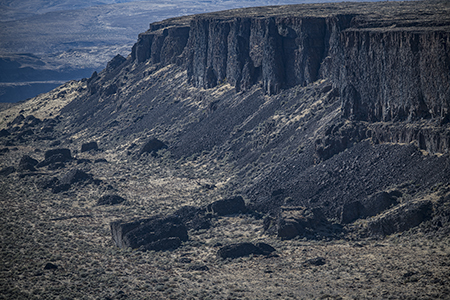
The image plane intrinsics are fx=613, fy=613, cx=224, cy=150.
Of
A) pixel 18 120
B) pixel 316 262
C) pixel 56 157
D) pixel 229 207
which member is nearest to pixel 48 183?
pixel 56 157

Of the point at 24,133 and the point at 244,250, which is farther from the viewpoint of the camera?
the point at 24,133

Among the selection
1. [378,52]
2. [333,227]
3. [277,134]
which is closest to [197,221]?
[333,227]

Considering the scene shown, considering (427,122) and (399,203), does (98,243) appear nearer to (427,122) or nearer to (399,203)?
(399,203)

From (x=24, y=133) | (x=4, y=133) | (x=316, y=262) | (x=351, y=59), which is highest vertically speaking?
(x=351, y=59)

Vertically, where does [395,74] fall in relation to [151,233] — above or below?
above

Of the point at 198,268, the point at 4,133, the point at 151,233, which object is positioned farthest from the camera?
the point at 4,133

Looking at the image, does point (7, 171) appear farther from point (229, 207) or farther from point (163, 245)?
point (163, 245)

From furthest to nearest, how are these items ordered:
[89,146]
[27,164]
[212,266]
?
1. [89,146]
2. [27,164]
3. [212,266]
